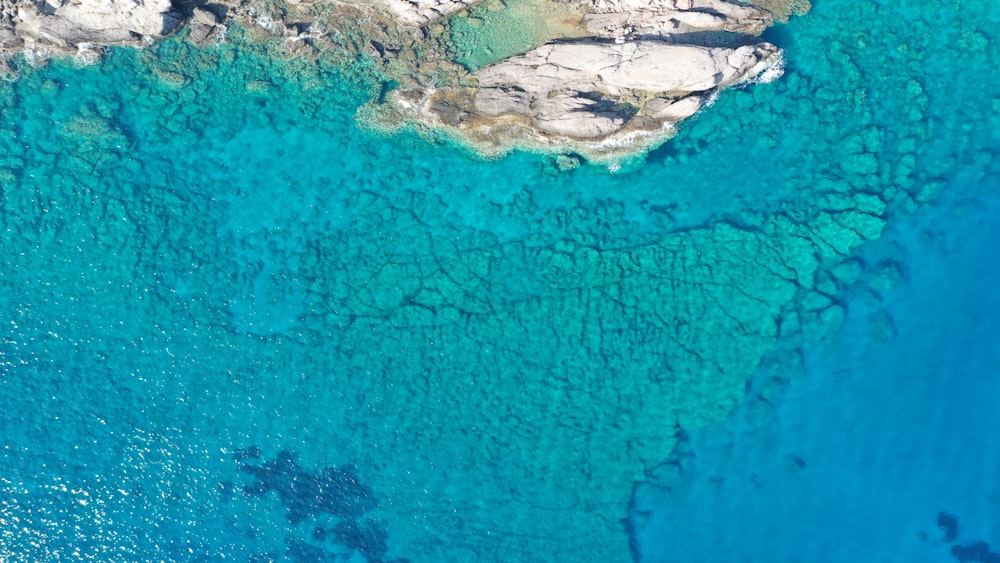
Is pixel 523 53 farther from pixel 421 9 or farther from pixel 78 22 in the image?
pixel 78 22

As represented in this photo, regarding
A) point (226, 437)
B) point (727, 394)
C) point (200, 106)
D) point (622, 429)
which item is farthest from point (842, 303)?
point (200, 106)

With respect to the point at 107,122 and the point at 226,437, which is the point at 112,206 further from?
the point at 226,437

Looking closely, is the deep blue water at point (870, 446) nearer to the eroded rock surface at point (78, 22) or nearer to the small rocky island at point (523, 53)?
the small rocky island at point (523, 53)

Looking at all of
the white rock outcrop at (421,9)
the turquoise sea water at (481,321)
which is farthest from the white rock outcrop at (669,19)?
the white rock outcrop at (421,9)

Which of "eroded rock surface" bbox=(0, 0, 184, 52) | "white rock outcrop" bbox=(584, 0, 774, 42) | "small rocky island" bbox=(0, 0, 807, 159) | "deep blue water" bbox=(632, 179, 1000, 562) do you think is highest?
"white rock outcrop" bbox=(584, 0, 774, 42)

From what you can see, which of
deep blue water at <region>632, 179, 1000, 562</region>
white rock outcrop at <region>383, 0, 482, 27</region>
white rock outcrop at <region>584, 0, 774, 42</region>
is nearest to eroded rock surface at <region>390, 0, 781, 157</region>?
white rock outcrop at <region>584, 0, 774, 42</region>

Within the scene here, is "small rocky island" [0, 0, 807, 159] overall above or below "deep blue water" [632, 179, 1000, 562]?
above

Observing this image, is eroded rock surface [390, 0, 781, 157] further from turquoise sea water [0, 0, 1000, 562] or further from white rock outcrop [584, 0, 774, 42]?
turquoise sea water [0, 0, 1000, 562]

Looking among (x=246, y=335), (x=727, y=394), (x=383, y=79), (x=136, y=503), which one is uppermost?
(x=383, y=79)
